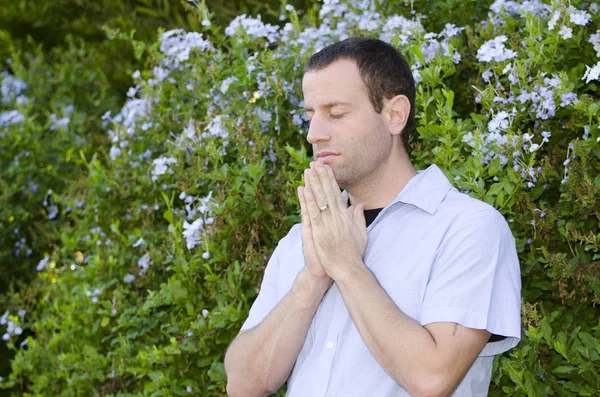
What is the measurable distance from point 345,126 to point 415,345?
75 centimetres

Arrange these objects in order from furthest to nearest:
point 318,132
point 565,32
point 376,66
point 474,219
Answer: point 565,32 < point 376,66 < point 318,132 < point 474,219

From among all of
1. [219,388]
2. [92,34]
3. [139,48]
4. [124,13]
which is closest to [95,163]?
[139,48]

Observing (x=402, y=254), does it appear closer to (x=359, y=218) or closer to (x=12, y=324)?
(x=359, y=218)

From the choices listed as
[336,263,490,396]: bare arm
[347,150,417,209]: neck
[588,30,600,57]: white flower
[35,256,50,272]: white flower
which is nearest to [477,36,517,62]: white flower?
[588,30,600,57]: white flower

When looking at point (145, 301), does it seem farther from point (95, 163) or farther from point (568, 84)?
point (568, 84)

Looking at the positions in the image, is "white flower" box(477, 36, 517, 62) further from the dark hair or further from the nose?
the nose

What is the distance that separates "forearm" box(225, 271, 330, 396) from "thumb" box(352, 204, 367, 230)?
0.20 meters

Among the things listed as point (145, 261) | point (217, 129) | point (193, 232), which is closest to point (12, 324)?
point (145, 261)

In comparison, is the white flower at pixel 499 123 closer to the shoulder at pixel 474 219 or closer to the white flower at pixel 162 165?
the shoulder at pixel 474 219

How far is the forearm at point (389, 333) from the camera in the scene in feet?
7.16

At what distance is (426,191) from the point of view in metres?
2.58

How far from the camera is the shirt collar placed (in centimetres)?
254

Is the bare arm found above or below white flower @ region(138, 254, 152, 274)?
above

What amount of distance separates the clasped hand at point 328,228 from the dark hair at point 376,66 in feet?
1.04
